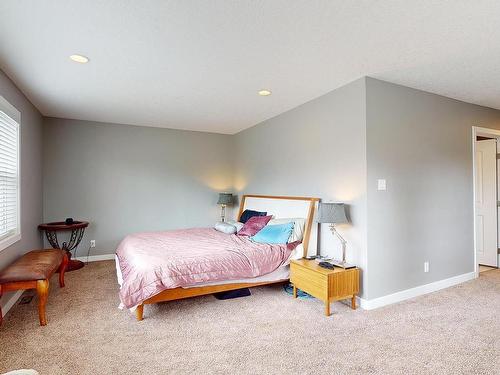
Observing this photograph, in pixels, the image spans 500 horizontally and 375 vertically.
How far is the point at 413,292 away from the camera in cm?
326

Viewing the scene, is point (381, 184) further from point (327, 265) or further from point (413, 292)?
point (413, 292)

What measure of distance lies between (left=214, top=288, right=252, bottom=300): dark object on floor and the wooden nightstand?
638 millimetres

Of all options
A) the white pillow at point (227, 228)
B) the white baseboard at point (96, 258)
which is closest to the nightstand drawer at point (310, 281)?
the white pillow at point (227, 228)

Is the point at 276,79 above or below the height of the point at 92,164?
above

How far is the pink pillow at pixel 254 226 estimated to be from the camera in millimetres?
4043

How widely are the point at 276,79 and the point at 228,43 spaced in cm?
91

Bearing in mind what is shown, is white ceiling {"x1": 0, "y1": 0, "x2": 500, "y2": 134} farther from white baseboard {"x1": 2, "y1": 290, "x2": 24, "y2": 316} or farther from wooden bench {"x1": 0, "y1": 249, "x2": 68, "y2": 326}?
white baseboard {"x1": 2, "y1": 290, "x2": 24, "y2": 316}

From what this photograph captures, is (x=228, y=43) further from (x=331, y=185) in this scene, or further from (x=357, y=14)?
(x=331, y=185)

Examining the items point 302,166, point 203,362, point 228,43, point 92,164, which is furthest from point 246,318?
point 92,164

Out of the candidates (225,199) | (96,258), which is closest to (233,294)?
(225,199)

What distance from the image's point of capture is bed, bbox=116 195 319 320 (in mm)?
2662

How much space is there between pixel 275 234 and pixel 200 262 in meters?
1.09

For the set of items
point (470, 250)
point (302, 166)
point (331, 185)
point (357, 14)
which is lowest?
point (470, 250)

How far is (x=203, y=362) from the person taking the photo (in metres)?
2.04
